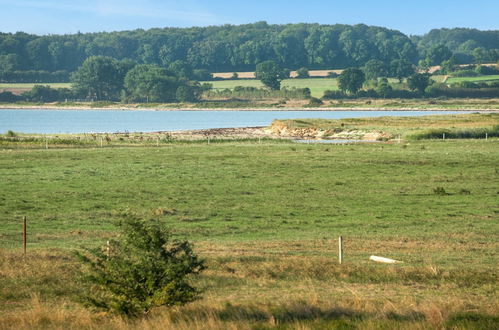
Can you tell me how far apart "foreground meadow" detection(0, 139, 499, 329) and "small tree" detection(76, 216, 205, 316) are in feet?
1.02

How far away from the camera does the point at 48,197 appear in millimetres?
40062

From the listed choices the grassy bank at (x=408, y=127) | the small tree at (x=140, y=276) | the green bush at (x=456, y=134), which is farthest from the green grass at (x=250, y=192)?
the grassy bank at (x=408, y=127)

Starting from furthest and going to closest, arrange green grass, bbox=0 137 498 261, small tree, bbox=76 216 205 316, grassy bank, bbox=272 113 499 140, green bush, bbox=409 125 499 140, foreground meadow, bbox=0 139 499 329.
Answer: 1. grassy bank, bbox=272 113 499 140
2. green bush, bbox=409 125 499 140
3. green grass, bbox=0 137 498 261
4. foreground meadow, bbox=0 139 499 329
5. small tree, bbox=76 216 205 316

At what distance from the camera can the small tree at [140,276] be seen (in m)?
16.4

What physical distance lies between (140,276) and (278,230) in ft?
51.9

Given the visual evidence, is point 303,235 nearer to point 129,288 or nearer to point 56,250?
point 56,250

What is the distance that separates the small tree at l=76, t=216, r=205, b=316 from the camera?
16.4 meters

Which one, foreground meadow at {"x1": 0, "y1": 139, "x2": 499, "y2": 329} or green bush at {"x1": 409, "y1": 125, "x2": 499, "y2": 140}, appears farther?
green bush at {"x1": 409, "y1": 125, "x2": 499, "y2": 140}

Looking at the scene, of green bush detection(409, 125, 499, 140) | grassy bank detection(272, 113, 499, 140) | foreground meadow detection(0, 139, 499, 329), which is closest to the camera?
foreground meadow detection(0, 139, 499, 329)

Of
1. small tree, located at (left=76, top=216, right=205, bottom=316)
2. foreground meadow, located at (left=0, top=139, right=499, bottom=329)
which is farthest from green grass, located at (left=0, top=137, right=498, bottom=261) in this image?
small tree, located at (left=76, top=216, right=205, bottom=316)

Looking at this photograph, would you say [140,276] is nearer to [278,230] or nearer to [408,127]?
[278,230]

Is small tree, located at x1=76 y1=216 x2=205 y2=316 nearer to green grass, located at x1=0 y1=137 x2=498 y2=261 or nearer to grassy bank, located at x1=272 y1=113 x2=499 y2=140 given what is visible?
green grass, located at x1=0 y1=137 x2=498 y2=261

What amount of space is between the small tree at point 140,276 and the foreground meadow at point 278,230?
12.2 inches

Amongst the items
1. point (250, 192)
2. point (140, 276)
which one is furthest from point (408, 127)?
point (140, 276)
